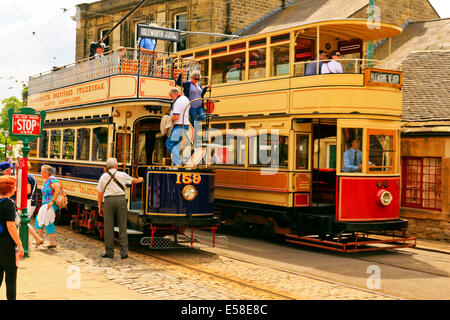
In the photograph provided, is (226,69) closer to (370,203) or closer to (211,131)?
(211,131)

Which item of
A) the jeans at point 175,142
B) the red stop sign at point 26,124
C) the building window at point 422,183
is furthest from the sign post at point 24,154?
the building window at point 422,183

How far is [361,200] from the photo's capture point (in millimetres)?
12055

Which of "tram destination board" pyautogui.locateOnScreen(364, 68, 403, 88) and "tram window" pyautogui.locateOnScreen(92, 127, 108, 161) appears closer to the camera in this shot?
"tram destination board" pyautogui.locateOnScreen(364, 68, 403, 88)

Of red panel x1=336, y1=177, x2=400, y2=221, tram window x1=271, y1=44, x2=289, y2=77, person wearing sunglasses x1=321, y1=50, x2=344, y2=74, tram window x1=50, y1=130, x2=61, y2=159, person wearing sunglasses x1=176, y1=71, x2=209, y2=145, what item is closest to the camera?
person wearing sunglasses x1=176, y1=71, x2=209, y2=145

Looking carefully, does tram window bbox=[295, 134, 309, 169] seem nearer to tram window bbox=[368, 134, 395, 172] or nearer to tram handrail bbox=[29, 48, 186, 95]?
tram window bbox=[368, 134, 395, 172]

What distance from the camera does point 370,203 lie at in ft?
39.9

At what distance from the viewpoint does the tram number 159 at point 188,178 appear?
10.8m

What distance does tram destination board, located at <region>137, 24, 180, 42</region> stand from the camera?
1328cm

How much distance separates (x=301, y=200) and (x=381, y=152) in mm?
2118

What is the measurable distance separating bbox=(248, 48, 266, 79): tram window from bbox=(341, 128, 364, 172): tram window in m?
2.95

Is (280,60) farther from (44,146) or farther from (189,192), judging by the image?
(44,146)

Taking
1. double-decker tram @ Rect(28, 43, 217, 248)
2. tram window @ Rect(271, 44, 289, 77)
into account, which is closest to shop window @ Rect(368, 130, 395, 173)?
tram window @ Rect(271, 44, 289, 77)

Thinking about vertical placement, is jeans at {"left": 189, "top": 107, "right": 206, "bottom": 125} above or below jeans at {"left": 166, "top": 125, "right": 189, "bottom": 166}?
above

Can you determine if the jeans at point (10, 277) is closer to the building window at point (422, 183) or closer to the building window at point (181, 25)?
the building window at point (422, 183)
